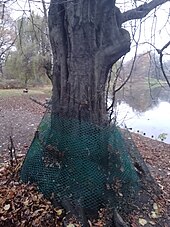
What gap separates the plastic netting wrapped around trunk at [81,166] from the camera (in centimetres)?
325

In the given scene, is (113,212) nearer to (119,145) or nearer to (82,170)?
(82,170)

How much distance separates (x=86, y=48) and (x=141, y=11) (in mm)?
845

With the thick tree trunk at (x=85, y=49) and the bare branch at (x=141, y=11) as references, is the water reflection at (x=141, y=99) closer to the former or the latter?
the bare branch at (x=141, y=11)

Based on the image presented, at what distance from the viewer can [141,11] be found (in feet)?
12.2

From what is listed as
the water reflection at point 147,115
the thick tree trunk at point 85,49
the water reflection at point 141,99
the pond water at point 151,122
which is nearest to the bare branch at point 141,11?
the thick tree trunk at point 85,49

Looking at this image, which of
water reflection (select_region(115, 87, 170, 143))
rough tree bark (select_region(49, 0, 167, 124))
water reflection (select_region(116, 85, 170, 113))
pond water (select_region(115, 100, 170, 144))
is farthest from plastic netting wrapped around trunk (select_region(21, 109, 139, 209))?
water reflection (select_region(116, 85, 170, 113))

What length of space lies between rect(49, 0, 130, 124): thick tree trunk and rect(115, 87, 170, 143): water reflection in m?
6.13

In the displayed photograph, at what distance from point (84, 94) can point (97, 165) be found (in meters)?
0.81

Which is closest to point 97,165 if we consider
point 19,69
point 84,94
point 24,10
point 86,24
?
point 84,94

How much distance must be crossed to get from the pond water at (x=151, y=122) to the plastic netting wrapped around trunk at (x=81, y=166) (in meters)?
7.33

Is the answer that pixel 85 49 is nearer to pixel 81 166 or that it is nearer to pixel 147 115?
pixel 81 166

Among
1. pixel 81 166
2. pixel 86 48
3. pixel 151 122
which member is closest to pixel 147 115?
pixel 151 122

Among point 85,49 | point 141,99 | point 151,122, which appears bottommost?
point 151,122

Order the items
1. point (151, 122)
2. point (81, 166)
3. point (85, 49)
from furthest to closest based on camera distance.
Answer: point (151, 122), point (85, 49), point (81, 166)
